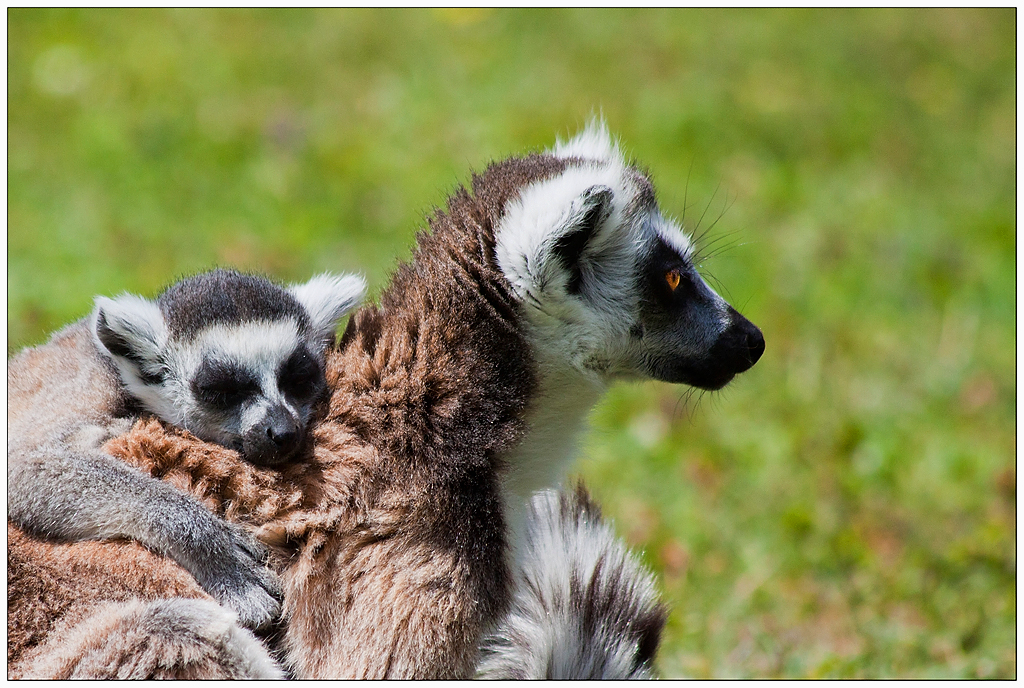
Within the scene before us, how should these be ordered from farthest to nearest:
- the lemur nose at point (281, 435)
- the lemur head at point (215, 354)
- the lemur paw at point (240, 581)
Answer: the lemur head at point (215, 354) < the lemur nose at point (281, 435) < the lemur paw at point (240, 581)

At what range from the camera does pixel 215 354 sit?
3449mm

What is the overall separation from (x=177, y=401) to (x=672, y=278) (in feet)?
5.81

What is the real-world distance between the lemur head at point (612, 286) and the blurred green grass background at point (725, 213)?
63cm

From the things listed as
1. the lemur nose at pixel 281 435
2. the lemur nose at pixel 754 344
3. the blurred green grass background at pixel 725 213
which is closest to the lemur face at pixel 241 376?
the lemur nose at pixel 281 435

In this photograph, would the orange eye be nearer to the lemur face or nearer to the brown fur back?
the brown fur back

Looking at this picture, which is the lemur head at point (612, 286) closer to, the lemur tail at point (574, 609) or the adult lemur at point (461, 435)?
the adult lemur at point (461, 435)

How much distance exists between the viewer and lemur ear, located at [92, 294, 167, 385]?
3.44 meters

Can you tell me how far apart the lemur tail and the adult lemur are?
1cm

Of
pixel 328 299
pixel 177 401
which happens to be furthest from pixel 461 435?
pixel 177 401

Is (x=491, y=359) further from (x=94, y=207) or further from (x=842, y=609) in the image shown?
(x=94, y=207)

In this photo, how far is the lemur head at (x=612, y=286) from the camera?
3.24 meters

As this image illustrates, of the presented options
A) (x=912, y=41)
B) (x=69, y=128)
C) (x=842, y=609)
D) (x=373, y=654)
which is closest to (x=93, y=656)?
(x=373, y=654)

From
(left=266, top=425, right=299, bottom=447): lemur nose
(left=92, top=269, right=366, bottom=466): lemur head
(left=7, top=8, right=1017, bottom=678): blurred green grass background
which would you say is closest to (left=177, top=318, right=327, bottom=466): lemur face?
(left=92, top=269, right=366, bottom=466): lemur head

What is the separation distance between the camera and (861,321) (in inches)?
295
